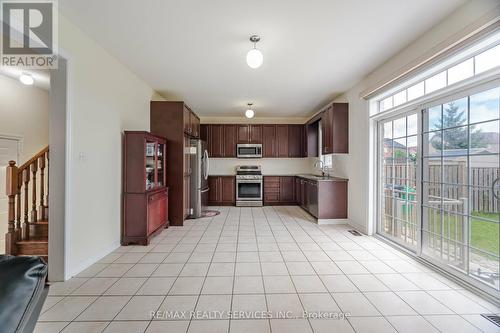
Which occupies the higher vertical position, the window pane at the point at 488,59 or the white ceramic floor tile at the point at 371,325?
the window pane at the point at 488,59

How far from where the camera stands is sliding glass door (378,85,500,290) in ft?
6.78

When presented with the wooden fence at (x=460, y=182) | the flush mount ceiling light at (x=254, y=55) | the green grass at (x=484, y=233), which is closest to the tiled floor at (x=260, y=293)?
the green grass at (x=484, y=233)

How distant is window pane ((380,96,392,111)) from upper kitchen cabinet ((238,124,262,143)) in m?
3.60

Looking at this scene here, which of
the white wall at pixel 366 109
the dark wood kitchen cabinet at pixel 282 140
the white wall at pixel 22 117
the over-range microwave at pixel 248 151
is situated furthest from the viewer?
the dark wood kitchen cabinet at pixel 282 140

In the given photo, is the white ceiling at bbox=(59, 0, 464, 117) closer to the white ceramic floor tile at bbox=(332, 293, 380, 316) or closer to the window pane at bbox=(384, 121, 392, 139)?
the window pane at bbox=(384, 121, 392, 139)

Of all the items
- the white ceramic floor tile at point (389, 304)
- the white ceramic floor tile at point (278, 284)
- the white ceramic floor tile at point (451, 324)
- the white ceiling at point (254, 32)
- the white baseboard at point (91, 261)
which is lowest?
the white ceramic floor tile at point (451, 324)

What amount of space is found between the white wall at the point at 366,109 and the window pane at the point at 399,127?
1.49ft

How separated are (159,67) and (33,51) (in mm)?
1444

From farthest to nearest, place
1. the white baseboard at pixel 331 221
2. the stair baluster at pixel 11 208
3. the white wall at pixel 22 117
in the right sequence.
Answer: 1. the white baseboard at pixel 331 221
2. the white wall at pixel 22 117
3. the stair baluster at pixel 11 208

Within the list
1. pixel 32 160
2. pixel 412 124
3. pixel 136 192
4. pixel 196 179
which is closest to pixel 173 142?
pixel 196 179

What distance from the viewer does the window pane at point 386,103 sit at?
3.56 metres

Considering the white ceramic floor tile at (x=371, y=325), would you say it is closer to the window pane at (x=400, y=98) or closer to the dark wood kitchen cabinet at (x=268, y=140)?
the window pane at (x=400, y=98)

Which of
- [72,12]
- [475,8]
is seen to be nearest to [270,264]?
[475,8]

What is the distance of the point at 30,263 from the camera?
0.77 meters
